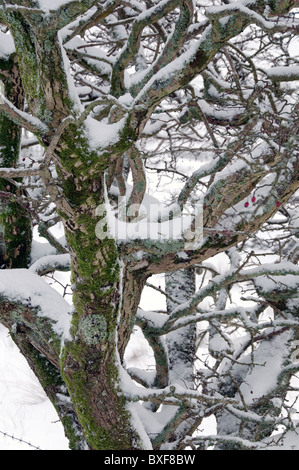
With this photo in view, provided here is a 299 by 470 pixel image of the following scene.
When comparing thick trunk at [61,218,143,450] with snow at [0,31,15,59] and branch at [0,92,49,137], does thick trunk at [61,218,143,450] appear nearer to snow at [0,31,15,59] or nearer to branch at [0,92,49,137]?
branch at [0,92,49,137]

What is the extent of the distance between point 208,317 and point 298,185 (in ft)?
3.79

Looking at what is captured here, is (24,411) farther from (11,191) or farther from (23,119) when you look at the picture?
(23,119)

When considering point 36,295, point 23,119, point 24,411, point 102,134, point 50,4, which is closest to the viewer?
point 50,4

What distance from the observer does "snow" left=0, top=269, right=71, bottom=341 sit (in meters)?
3.02

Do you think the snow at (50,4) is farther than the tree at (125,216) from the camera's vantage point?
No

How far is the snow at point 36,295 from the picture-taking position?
3021 millimetres

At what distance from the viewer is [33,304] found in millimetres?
3045

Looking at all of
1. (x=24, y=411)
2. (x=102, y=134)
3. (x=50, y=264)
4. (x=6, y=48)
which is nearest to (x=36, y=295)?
(x=50, y=264)

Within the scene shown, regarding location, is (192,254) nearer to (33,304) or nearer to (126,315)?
(126,315)

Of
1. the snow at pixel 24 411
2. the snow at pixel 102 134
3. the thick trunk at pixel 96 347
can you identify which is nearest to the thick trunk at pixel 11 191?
the thick trunk at pixel 96 347

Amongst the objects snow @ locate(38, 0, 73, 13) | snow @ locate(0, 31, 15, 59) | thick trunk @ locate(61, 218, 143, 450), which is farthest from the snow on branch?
snow @ locate(38, 0, 73, 13)

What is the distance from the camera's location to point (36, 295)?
3090 millimetres

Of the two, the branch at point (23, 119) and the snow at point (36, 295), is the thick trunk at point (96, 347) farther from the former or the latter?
the branch at point (23, 119)
